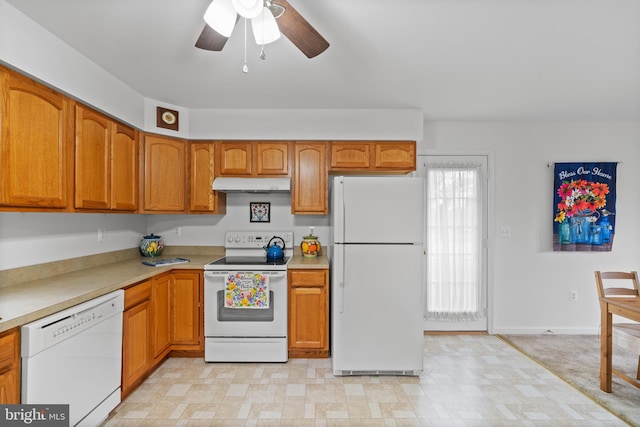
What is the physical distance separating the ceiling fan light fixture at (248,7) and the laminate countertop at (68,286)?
1.63m

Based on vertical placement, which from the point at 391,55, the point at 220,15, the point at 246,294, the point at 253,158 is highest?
the point at 391,55

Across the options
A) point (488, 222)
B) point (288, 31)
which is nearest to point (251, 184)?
point (288, 31)

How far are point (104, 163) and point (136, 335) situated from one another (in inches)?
51.7

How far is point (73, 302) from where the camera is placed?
1.77m

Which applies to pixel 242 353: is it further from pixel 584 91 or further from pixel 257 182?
pixel 584 91

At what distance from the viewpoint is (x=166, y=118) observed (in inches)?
123

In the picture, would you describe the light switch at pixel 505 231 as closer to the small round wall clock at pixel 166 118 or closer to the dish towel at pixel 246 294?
the dish towel at pixel 246 294

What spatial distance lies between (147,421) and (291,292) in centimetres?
136

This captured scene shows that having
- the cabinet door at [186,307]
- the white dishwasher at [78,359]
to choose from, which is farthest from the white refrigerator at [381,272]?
the white dishwasher at [78,359]

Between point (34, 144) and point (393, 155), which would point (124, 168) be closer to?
point (34, 144)

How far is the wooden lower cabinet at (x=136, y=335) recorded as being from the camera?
7.45ft

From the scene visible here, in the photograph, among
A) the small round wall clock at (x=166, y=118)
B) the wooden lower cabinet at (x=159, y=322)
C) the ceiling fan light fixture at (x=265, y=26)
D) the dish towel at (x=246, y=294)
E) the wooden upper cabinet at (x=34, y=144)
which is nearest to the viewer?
the ceiling fan light fixture at (x=265, y=26)

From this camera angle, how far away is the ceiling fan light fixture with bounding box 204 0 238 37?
1.34m

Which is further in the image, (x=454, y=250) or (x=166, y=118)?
(x=454, y=250)
